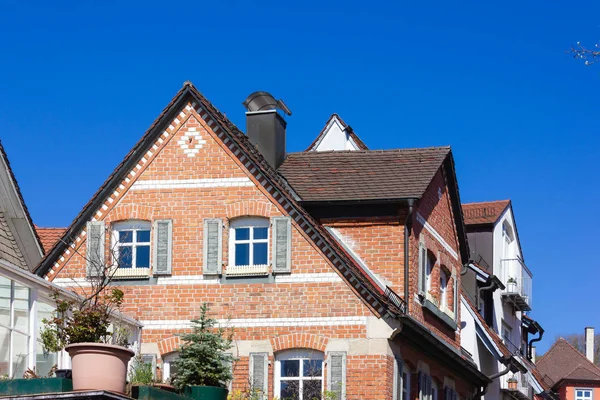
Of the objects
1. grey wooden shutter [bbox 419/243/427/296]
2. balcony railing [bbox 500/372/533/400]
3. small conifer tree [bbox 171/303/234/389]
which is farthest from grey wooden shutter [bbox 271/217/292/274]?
balcony railing [bbox 500/372/533/400]

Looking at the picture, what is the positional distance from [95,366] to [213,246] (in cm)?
1100

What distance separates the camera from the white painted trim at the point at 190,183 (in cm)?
2947

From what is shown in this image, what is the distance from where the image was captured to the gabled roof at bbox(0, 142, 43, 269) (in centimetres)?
2923

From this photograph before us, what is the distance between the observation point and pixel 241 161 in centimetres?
2952

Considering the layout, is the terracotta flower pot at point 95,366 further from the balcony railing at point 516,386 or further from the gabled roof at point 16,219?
the balcony railing at point 516,386

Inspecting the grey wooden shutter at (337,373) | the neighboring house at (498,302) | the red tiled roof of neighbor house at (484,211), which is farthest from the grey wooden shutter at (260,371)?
the red tiled roof of neighbor house at (484,211)

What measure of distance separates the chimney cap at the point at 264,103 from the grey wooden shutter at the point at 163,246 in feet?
15.5

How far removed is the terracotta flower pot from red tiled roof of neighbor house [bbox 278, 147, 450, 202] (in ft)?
40.0

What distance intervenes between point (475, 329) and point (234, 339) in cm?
1239

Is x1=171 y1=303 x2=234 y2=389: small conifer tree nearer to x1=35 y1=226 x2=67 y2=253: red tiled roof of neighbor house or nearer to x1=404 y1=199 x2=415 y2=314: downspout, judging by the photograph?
x1=404 y1=199 x2=415 y2=314: downspout

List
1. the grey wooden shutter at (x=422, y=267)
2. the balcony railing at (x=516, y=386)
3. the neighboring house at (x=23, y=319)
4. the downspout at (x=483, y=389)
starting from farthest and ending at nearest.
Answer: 1. the balcony railing at (x=516, y=386)
2. the downspout at (x=483, y=389)
3. the grey wooden shutter at (x=422, y=267)
4. the neighboring house at (x=23, y=319)

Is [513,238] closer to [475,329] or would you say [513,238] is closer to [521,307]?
[521,307]

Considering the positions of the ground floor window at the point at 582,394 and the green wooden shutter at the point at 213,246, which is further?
the ground floor window at the point at 582,394

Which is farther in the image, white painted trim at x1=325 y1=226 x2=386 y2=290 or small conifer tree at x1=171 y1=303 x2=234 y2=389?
white painted trim at x1=325 y1=226 x2=386 y2=290
